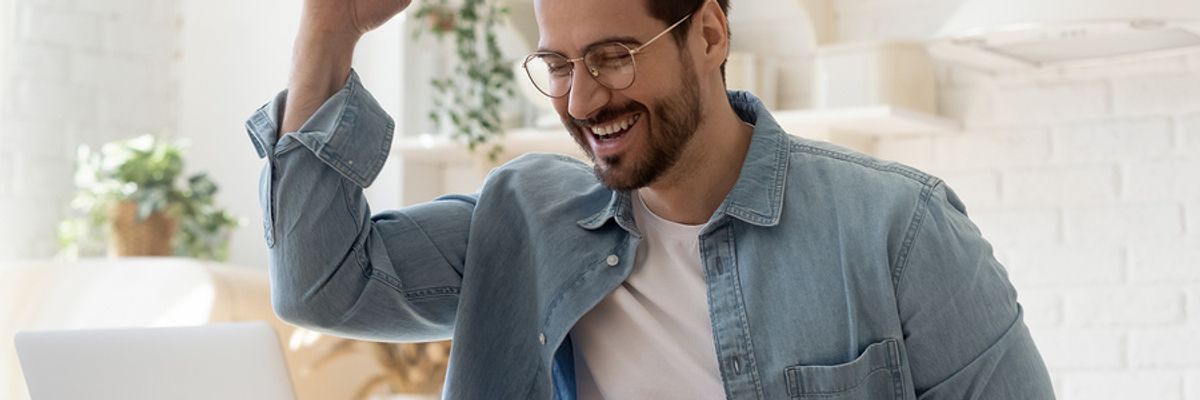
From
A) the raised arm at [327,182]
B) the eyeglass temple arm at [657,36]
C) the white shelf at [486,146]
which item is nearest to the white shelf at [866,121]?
the white shelf at [486,146]

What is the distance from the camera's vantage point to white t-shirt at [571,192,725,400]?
139 cm

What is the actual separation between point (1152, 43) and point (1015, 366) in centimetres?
107

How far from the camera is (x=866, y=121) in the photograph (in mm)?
2441

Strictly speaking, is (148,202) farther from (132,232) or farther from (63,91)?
(63,91)

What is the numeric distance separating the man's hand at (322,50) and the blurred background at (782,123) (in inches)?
39.0

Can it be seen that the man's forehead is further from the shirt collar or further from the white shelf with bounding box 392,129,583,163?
the white shelf with bounding box 392,129,583,163

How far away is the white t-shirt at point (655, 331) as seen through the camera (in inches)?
54.9

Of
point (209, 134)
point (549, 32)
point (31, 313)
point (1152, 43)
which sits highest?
point (549, 32)

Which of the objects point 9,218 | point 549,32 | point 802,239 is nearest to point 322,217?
point 549,32

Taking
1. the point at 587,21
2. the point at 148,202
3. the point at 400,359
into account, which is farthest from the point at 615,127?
the point at 148,202

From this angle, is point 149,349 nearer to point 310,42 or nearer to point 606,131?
point 310,42

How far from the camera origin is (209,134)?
11.1 ft

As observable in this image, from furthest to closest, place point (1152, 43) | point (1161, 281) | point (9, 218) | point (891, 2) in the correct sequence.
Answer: point (9, 218)
point (891, 2)
point (1161, 281)
point (1152, 43)

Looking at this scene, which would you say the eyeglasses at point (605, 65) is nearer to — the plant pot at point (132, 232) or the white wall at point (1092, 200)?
the white wall at point (1092, 200)
